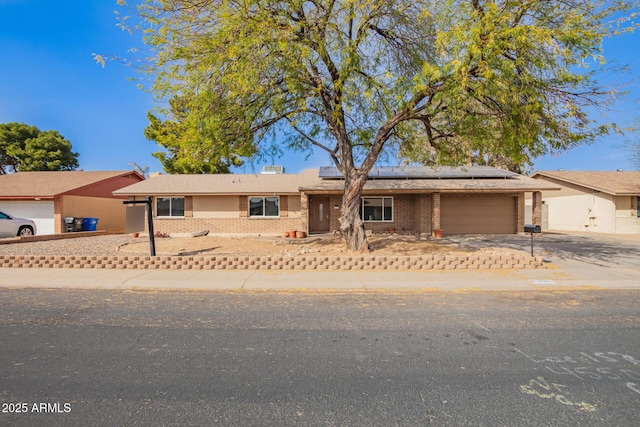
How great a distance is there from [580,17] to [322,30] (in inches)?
245

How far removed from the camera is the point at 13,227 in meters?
17.1

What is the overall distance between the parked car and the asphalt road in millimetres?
14694

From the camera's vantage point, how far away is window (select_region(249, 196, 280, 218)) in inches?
779

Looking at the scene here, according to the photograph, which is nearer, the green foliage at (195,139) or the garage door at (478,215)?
the green foliage at (195,139)

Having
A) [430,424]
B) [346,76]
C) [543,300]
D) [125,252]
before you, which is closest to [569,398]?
[430,424]

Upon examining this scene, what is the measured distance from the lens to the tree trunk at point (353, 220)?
36.6 feet

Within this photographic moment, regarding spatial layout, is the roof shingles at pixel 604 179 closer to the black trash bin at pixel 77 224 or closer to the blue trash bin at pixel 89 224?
the blue trash bin at pixel 89 224

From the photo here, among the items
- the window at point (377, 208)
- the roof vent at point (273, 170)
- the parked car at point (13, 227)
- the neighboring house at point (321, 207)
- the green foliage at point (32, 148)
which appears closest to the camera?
the parked car at point (13, 227)

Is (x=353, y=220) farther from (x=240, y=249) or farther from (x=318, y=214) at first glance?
(x=318, y=214)

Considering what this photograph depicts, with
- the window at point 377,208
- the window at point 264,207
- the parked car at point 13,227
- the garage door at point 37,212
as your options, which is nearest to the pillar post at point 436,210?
the window at point 377,208

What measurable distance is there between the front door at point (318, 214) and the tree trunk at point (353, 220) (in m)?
8.66

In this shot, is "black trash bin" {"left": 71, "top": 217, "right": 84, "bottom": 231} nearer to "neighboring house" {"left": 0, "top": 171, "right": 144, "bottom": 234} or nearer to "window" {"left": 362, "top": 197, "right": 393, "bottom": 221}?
"neighboring house" {"left": 0, "top": 171, "right": 144, "bottom": 234}

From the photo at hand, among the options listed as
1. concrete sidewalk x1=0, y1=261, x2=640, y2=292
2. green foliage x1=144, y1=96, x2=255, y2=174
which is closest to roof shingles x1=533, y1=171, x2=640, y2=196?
concrete sidewalk x1=0, y1=261, x2=640, y2=292

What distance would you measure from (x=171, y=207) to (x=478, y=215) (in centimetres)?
1839
